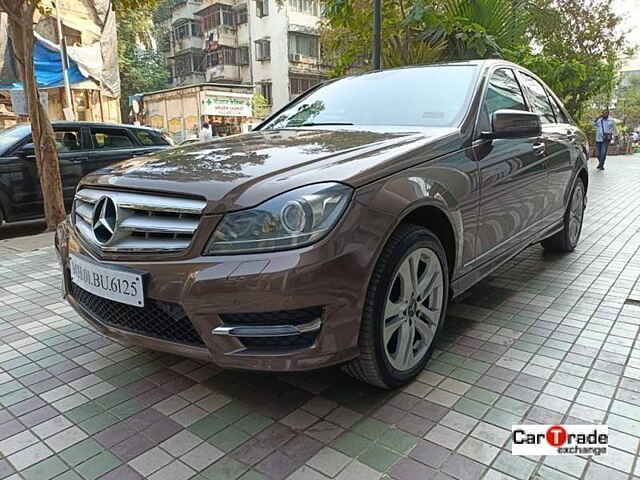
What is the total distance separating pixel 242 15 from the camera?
33094 mm

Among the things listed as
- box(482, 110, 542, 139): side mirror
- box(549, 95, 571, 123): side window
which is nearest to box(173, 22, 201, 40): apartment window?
box(549, 95, 571, 123): side window

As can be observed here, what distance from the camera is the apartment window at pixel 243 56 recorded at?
3334 centimetres

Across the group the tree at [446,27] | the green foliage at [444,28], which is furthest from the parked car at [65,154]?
the tree at [446,27]

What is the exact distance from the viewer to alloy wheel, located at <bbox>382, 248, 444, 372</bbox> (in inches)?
87.1

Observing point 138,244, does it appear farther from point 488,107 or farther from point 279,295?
point 488,107

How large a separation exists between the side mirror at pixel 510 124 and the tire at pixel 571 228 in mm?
1802

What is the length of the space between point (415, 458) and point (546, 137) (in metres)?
2.75

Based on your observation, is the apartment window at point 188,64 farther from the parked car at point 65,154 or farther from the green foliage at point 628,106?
the parked car at point 65,154

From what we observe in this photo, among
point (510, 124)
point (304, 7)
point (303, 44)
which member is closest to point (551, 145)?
point (510, 124)

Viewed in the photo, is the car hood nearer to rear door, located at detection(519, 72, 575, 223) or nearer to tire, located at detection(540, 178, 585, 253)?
rear door, located at detection(519, 72, 575, 223)

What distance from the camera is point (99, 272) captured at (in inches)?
85.9

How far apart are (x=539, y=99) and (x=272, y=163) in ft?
9.13

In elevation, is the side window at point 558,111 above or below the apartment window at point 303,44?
below

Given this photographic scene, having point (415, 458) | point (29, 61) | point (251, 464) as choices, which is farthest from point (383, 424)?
point (29, 61)
